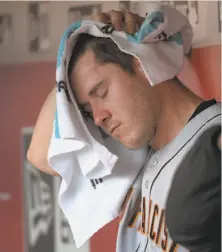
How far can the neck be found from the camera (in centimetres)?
77

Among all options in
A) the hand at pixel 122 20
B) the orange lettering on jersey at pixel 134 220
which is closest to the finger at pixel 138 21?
the hand at pixel 122 20

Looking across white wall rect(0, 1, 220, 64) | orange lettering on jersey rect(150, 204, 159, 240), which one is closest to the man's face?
orange lettering on jersey rect(150, 204, 159, 240)

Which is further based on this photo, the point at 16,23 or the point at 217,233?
the point at 16,23

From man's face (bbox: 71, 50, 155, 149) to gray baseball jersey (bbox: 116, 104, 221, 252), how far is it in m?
0.06

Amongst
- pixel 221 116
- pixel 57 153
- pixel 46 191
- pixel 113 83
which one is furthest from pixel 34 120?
pixel 221 116

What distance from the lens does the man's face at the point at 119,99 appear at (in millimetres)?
754

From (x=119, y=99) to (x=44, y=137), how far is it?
0.94 ft

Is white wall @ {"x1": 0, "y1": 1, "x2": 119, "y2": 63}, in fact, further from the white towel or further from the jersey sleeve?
the jersey sleeve

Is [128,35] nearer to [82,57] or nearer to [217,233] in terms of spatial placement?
[82,57]

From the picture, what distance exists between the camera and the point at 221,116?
689 millimetres

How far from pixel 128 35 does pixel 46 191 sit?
0.52 metres

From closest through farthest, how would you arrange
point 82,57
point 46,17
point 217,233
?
point 217,233
point 82,57
point 46,17

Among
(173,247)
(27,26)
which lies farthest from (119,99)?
(27,26)

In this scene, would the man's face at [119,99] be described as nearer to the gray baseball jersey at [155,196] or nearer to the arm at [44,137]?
the gray baseball jersey at [155,196]
